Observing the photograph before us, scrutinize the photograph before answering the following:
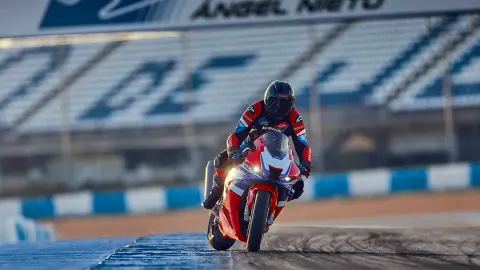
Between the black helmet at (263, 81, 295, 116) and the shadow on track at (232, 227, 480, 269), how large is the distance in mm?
1162

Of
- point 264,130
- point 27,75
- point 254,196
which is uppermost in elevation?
point 27,75

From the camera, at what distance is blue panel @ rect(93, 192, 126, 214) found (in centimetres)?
1514

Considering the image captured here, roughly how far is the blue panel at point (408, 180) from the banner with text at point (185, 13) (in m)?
3.26

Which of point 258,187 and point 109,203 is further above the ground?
point 258,187

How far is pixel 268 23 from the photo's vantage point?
44.3ft

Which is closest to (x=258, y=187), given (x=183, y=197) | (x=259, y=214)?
(x=259, y=214)

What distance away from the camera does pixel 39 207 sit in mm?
14992

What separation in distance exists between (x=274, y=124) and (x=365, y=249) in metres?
1.47

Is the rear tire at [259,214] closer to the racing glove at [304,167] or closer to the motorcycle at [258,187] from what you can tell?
the motorcycle at [258,187]

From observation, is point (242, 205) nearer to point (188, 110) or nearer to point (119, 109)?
point (188, 110)

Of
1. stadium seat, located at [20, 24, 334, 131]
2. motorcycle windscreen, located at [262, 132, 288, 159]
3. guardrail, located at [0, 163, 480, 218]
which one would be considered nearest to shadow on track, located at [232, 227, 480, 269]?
motorcycle windscreen, located at [262, 132, 288, 159]

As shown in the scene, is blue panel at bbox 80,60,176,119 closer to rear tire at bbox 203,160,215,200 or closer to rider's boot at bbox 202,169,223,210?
rear tire at bbox 203,160,215,200

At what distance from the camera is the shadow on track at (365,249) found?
599 cm

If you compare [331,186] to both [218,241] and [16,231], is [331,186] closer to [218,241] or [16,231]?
[16,231]
